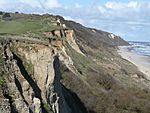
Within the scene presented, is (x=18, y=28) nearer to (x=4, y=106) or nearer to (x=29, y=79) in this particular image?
(x=29, y=79)

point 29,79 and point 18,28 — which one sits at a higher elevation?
point 18,28

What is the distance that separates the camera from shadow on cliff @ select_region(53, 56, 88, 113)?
20359 millimetres

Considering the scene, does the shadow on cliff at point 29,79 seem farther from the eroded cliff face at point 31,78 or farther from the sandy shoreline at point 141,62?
the sandy shoreline at point 141,62

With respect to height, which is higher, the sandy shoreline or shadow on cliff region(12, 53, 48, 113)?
shadow on cliff region(12, 53, 48, 113)

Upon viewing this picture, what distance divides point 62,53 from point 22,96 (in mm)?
28588

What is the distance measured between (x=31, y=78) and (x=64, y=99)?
477cm

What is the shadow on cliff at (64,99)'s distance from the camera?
20.4 m

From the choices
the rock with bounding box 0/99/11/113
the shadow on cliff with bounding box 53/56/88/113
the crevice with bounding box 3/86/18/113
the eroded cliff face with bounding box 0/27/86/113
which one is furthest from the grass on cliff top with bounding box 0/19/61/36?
the rock with bounding box 0/99/11/113

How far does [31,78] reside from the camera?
60.5 ft

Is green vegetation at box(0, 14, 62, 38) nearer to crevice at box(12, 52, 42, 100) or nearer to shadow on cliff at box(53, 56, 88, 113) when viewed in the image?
shadow on cliff at box(53, 56, 88, 113)

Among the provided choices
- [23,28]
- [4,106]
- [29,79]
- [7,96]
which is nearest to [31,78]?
[29,79]

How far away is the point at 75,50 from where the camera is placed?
213ft

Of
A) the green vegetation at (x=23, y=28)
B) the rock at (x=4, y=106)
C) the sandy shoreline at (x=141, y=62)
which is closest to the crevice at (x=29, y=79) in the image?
the rock at (x=4, y=106)

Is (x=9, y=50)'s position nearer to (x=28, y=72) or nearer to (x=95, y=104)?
(x=28, y=72)
